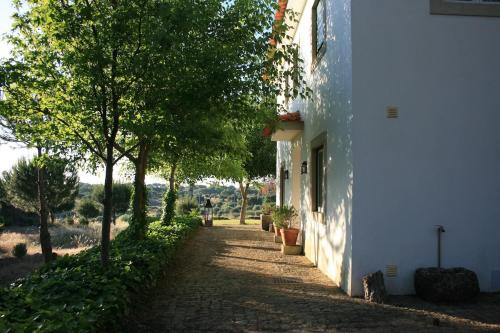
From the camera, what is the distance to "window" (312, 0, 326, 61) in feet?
30.5

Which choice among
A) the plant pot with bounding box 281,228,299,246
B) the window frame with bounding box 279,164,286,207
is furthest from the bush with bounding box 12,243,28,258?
the plant pot with bounding box 281,228,299,246

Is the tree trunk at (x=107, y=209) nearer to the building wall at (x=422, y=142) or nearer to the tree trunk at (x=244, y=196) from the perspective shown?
the building wall at (x=422, y=142)

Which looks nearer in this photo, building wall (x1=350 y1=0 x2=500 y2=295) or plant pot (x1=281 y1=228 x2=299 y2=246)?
building wall (x1=350 y1=0 x2=500 y2=295)

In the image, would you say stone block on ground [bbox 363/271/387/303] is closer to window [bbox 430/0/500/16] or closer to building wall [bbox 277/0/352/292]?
building wall [bbox 277/0/352/292]

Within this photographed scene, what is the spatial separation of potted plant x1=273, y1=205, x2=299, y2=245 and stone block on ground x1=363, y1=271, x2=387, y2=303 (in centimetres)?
510

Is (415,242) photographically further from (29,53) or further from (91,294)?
(29,53)

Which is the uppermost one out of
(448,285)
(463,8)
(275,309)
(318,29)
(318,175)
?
(318,29)

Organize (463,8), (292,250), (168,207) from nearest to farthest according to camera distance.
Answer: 1. (463,8)
2. (292,250)
3. (168,207)

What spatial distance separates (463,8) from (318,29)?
11.8 feet

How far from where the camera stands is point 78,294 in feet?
16.0

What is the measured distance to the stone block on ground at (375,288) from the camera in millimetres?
6316

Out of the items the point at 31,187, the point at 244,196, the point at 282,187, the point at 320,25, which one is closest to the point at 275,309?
the point at 320,25

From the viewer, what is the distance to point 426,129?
22.4 ft

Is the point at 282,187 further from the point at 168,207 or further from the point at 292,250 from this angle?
the point at 292,250
